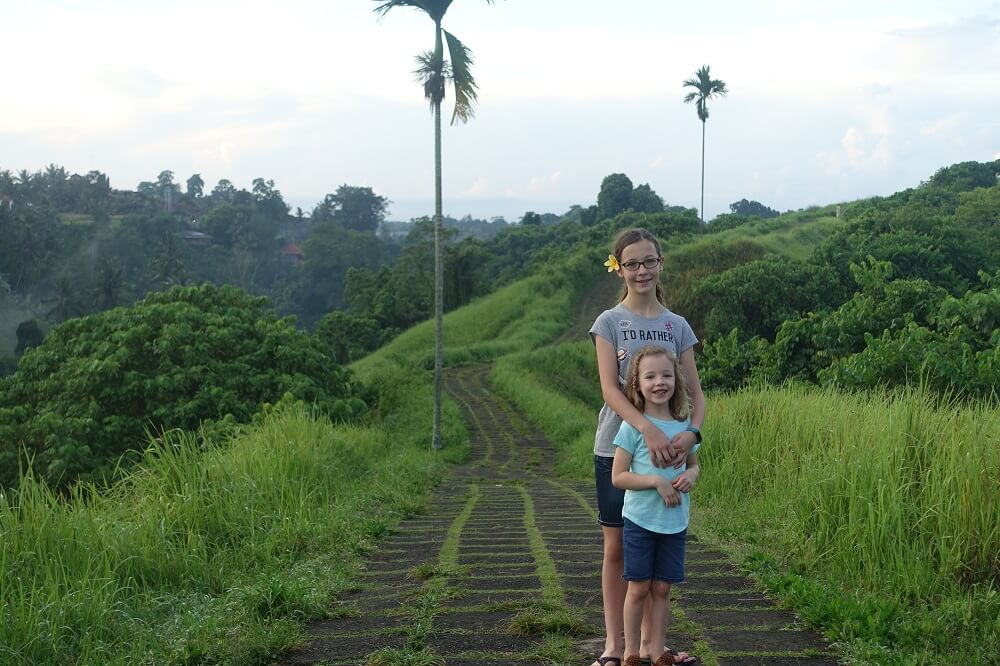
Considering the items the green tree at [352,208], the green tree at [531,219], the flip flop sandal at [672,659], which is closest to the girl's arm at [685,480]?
the flip flop sandal at [672,659]

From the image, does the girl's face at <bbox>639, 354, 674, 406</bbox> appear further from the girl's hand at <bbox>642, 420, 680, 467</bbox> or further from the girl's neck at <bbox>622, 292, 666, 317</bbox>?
the girl's neck at <bbox>622, 292, 666, 317</bbox>

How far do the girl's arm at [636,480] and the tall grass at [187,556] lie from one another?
5.13 ft

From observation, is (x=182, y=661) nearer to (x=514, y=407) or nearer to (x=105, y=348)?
(x=105, y=348)

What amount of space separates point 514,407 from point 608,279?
73.7 ft

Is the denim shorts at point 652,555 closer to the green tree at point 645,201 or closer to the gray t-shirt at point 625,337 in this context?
the gray t-shirt at point 625,337

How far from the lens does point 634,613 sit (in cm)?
344

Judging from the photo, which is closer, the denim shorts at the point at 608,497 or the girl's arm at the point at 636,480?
the girl's arm at the point at 636,480

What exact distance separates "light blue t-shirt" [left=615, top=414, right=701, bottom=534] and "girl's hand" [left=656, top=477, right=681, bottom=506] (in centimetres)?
3

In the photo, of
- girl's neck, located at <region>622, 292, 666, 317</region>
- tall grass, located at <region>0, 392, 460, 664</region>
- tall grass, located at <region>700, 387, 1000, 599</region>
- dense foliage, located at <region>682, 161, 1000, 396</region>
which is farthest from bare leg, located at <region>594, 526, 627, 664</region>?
dense foliage, located at <region>682, 161, 1000, 396</region>

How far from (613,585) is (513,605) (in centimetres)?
80

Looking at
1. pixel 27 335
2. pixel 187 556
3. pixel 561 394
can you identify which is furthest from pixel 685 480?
pixel 27 335

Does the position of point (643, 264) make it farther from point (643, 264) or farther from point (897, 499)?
point (897, 499)

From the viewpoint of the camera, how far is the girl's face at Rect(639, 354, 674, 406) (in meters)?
3.42

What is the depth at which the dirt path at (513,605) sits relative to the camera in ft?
12.1
